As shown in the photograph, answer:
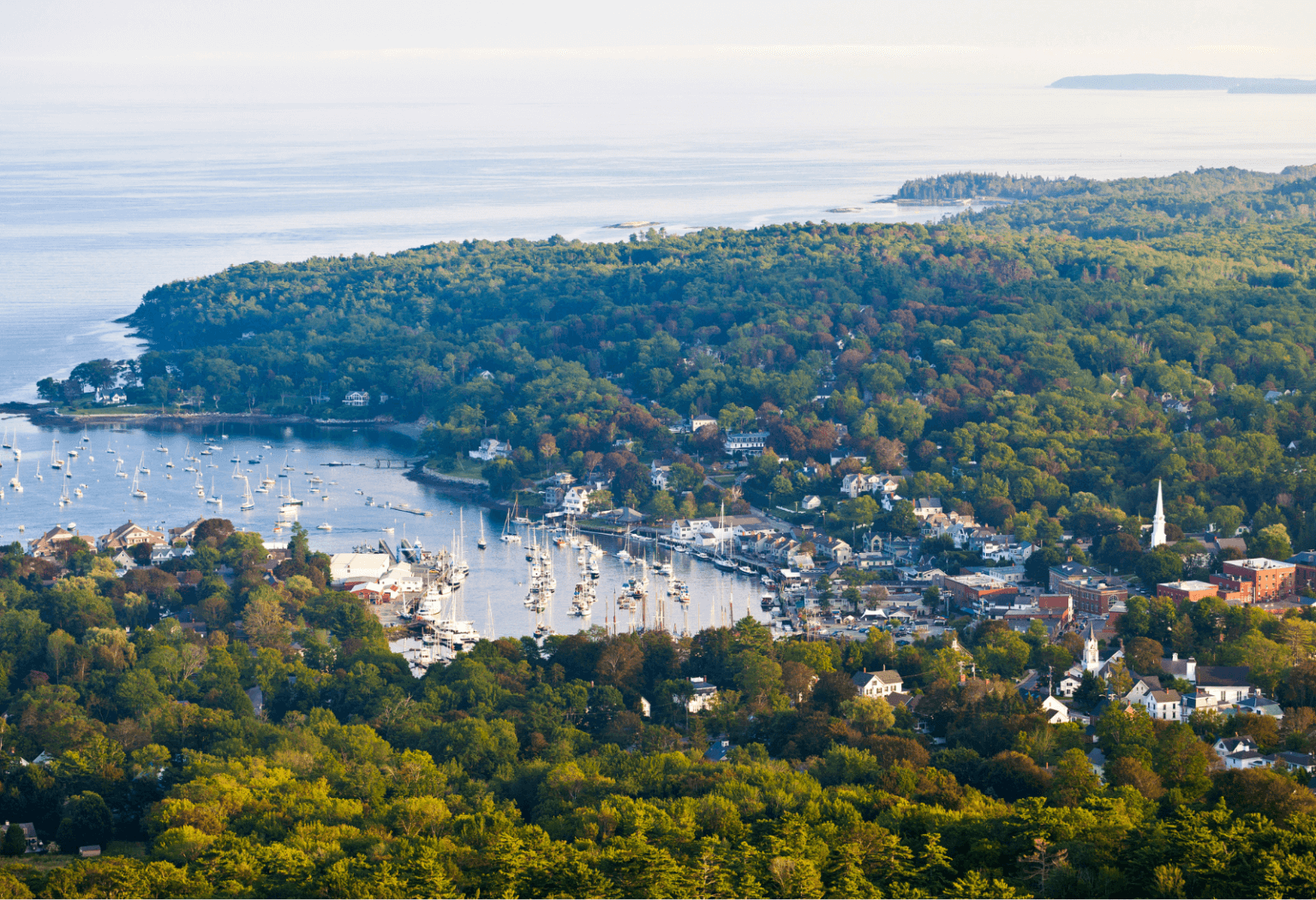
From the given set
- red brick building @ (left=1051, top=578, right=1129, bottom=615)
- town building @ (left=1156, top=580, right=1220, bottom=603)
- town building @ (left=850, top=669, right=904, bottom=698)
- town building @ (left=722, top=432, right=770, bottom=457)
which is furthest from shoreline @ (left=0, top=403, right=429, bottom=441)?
town building @ (left=850, top=669, right=904, bottom=698)

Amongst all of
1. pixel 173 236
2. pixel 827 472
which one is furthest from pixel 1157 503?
pixel 173 236

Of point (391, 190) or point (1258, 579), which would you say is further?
point (391, 190)

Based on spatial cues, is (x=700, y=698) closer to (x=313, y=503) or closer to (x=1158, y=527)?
(x=1158, y=527)

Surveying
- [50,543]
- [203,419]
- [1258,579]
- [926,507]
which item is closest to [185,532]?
[50,543]

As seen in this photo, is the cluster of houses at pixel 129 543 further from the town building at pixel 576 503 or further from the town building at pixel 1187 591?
the town building at pixel 1187 591

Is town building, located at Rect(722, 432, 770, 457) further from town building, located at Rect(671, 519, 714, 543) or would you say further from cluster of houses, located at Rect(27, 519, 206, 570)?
cluster of houses, located at Rect(27, 519, 206, 570)

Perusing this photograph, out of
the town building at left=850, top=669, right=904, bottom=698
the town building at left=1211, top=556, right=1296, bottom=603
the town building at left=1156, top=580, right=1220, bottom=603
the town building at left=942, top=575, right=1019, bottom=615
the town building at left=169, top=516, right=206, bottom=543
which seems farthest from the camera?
the town building at left=169, top=516, right=206, bottom=543
